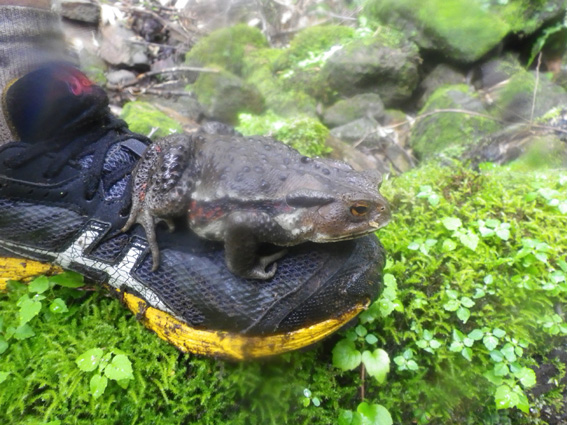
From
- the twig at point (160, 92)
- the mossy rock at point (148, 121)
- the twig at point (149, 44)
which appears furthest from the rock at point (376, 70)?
the mossy rock at point (148, 121)

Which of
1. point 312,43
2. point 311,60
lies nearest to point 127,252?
point 311,60

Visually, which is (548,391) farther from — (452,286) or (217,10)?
(217,10)

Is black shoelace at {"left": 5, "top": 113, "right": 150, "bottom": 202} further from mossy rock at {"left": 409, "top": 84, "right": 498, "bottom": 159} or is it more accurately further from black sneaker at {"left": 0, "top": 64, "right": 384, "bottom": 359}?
mossy rock at {"left": 409, "top": 84, "right": 498, "bottom": 159}

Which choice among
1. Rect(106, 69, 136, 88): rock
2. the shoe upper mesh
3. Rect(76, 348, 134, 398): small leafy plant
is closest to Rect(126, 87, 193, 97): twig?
Rect(106, 69, 136, 88): rock

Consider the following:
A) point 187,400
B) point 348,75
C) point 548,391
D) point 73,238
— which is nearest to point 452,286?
point 548,391

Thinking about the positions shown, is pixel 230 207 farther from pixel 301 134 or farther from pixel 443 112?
pixel 443 112
